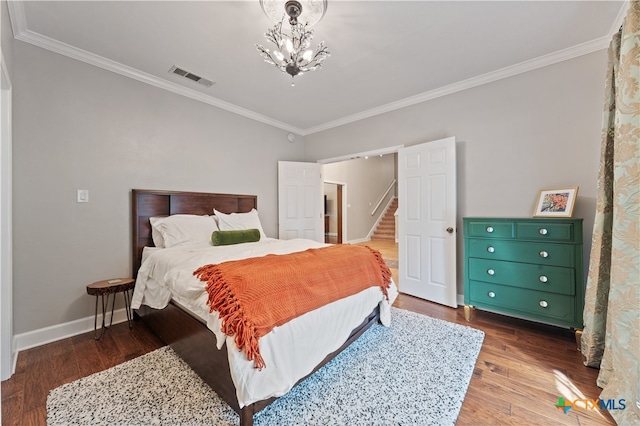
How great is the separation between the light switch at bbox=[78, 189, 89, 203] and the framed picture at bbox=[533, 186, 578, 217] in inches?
173

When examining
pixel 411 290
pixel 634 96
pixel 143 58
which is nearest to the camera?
pixel 634 96

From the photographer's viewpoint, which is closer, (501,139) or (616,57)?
(616,57)

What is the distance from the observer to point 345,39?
7.34ft

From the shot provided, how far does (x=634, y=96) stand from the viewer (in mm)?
1404

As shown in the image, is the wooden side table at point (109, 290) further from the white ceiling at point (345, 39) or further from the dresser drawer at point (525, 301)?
the dresser drawer at point (525, 301)

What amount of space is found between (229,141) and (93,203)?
176 centimetres

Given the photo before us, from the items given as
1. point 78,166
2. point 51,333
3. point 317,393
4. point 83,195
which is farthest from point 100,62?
point 317,393

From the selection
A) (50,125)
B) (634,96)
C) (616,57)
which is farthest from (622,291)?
(50,125)

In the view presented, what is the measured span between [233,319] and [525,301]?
2550mm

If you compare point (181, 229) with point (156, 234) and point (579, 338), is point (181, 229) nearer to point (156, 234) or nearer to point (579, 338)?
point (156, 234)

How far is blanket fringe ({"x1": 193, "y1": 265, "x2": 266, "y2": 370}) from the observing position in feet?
3.92

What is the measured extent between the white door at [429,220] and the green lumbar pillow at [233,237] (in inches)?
77.8

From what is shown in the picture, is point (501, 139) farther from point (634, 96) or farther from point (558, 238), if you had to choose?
point (634, 96)

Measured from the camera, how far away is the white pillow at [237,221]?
10.3 feet
